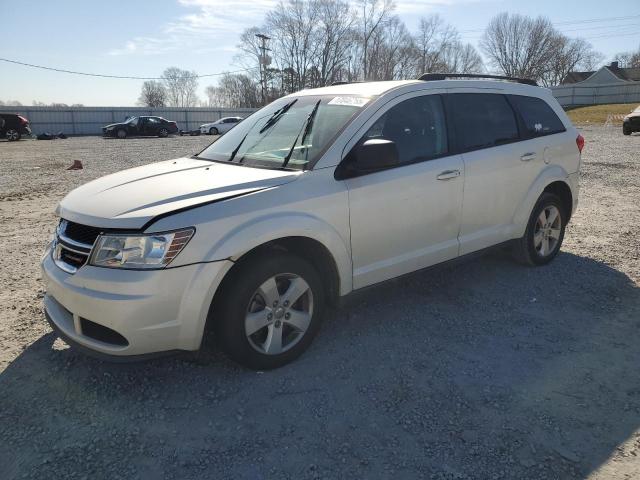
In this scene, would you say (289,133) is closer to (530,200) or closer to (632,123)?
(530,200)

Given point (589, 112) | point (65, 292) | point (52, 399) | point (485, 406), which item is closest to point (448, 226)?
point (485, 406)

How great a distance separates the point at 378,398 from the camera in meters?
2.95

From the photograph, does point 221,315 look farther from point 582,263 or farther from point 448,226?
point 582,263

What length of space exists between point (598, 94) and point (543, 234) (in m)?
58.7

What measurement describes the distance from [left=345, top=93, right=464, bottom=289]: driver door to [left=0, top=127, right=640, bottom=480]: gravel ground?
0.99 ft

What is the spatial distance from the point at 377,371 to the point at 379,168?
141cm

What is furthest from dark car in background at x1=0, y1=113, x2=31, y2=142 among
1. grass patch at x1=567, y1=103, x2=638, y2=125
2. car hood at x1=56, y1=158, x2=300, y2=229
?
grass patch at x1=567, y1=103, x2=638, y2=125

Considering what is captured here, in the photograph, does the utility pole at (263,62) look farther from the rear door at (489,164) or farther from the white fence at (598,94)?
the rear door at (489,164)

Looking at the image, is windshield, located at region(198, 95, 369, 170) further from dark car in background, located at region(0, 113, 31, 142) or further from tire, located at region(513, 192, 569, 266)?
dark car in background, located at region(0, 113, 31, 142)

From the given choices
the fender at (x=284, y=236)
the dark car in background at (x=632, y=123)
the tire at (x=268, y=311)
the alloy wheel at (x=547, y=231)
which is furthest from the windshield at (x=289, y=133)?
the dark car in background at (x=632, y=123)

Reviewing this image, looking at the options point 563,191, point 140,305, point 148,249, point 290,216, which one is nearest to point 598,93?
point 563,191

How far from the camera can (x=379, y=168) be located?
3504 mm

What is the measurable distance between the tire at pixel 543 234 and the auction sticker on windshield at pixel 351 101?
2.24 m

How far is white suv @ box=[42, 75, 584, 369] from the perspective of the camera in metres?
2.77
